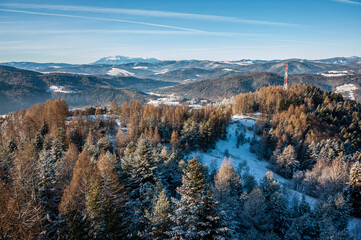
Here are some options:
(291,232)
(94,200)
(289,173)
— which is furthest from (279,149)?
(94,200)

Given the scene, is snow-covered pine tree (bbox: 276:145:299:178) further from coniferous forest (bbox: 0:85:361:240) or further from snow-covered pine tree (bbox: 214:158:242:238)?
snow-covered pine tree (bbox: 214:158:242:238)

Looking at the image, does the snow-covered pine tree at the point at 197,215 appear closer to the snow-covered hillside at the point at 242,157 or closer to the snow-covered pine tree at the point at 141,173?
the snow-covered pine tree at the point at 141,173

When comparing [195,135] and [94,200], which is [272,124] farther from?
[94,200]

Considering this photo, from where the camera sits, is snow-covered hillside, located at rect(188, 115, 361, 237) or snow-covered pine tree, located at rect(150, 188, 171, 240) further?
snow-covered hillside, located at rect(188, 115, 361, 237)

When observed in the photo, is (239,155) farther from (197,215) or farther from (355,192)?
(197,215)

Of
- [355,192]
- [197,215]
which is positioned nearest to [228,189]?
[197,215]

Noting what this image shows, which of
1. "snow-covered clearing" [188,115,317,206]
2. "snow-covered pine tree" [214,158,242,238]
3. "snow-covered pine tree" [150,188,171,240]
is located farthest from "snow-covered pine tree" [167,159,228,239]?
"snow-covered clearing" [188,115,317,206]
